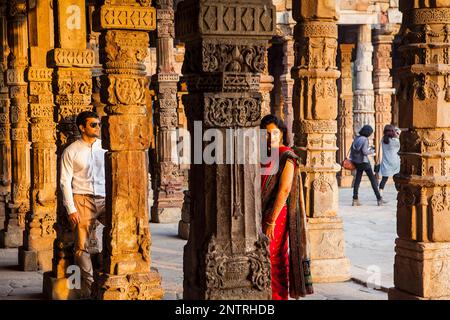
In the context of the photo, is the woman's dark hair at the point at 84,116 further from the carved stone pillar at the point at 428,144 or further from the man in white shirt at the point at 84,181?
the carved stone pillar at the point at 428,144

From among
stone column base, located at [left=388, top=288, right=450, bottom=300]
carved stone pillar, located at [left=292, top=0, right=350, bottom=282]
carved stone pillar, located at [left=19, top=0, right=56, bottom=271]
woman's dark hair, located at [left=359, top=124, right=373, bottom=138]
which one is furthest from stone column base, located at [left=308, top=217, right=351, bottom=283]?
woman's dark hair, located at [left=359, top=124, right=373, bottom=138]

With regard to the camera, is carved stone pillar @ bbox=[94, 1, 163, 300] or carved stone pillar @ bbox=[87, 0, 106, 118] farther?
carved stone pillar @ bbox=[87, 0, 106, 118]

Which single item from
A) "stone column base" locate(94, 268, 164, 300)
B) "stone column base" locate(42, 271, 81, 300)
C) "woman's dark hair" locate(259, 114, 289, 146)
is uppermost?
"woman's dark hair" locate(259, 114, 289, 146)

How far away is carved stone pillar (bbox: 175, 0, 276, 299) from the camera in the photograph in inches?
172

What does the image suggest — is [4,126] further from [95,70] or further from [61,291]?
[95,70]

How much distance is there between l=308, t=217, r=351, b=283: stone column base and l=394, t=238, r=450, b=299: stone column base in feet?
6.63

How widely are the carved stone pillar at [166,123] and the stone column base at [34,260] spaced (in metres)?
4.22

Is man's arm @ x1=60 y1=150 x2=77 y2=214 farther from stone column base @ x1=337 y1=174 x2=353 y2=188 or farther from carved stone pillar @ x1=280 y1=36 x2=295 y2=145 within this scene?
stone column base @ x1=337 y1=174 x2=353 y2=188

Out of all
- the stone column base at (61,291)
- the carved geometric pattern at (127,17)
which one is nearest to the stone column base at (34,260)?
the stone column base at (61,291)

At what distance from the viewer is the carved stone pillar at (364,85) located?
19953 millimetres

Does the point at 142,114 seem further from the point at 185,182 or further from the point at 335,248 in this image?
the point at 185,182

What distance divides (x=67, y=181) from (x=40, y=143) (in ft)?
8.10

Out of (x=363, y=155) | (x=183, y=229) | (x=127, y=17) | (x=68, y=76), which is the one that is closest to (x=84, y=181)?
(x=68, y=76)

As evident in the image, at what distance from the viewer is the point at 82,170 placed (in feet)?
23.5
